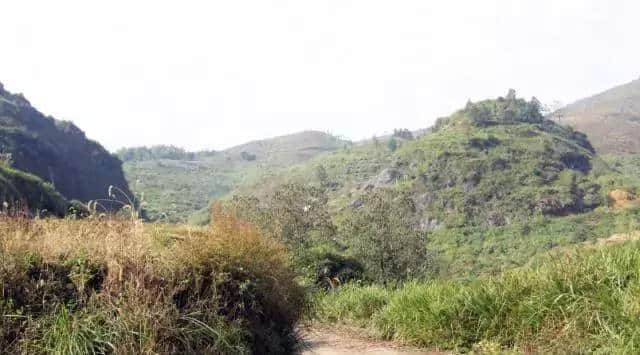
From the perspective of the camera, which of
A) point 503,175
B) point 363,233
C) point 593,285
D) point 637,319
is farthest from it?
point 503,175

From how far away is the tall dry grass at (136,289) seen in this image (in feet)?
15.9

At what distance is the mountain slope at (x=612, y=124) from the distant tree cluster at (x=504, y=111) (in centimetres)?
2856

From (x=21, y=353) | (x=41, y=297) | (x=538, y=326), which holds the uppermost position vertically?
(x=41, y=297)

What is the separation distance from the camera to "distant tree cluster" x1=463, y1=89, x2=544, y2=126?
4028 inches

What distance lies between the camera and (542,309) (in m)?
7.08

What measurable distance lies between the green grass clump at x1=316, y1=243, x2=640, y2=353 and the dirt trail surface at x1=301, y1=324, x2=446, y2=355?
0.77 feet

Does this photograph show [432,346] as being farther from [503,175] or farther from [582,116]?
[582,116]

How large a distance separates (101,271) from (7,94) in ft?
334

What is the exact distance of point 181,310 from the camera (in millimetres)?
→ 5355

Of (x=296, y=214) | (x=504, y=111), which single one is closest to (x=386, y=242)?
(x=296, y=214)

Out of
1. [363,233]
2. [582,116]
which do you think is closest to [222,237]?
[363,233]

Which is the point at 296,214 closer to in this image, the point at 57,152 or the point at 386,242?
the point at 386,242

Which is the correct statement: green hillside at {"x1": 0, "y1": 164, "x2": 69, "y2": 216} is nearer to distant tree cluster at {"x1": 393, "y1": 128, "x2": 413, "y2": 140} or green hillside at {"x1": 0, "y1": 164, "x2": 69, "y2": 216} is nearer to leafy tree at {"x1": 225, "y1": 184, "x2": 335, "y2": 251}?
leafy tree at {"x1": 225, "y1": 184, "x2": 335, "y2": 251}

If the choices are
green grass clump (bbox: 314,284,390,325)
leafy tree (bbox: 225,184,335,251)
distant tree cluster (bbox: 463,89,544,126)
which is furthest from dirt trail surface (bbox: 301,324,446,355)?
distant tree cluster (bbox: 463,89,544,126)
